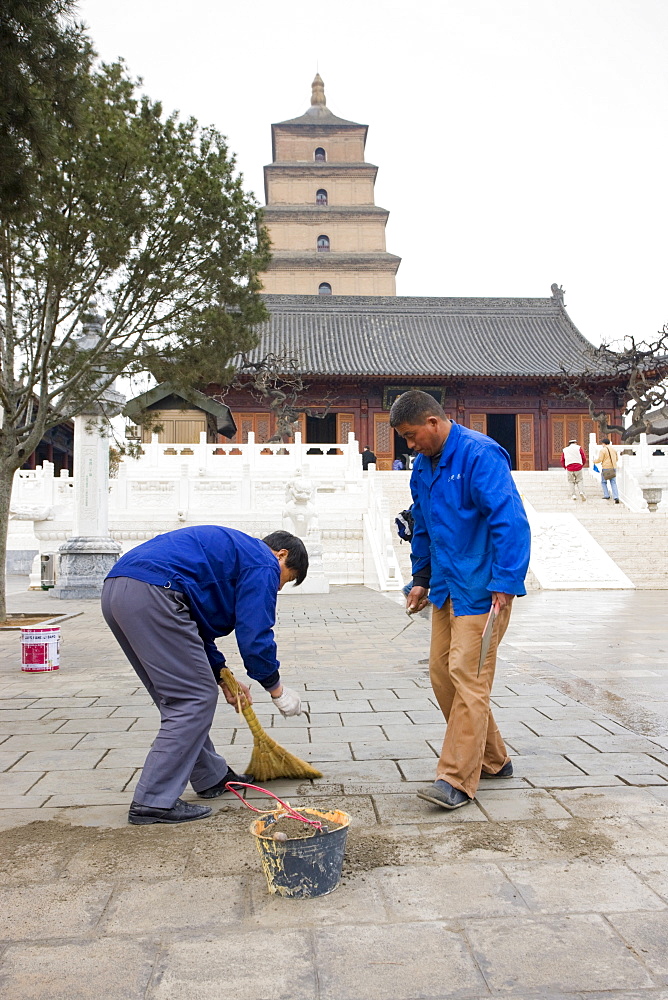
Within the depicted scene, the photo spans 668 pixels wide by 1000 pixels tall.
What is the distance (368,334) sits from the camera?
3247cm

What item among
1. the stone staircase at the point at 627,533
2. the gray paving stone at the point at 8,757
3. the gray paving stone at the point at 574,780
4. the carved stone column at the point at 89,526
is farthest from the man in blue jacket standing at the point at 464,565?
the stone staircase at the point at 627,533

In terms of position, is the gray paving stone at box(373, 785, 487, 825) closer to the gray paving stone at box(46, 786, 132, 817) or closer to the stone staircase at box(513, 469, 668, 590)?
the gray paving stone at box(46, 786, 132, 817)

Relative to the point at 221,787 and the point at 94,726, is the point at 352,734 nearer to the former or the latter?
the point at 221,787

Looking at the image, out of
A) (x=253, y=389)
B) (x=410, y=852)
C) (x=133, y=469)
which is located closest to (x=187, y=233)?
(x=410, y=852)

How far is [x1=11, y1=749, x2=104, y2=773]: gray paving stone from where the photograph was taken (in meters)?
3.69

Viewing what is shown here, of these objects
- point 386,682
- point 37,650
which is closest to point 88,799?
point 386,682

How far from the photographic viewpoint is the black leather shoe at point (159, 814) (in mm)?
2971

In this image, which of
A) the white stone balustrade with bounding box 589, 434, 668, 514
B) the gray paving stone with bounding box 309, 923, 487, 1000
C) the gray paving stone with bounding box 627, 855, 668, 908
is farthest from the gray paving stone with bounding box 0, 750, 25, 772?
the white stone balustrade with bounding box 589, 434, 668, 514

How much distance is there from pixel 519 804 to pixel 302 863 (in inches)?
44.3

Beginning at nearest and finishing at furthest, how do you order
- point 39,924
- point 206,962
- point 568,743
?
point 206,962
point 39,924
point 568,743

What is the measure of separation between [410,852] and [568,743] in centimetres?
159

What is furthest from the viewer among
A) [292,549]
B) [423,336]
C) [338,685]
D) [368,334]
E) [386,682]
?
[368,334]

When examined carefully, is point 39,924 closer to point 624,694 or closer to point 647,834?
point 647,834

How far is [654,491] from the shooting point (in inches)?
754
